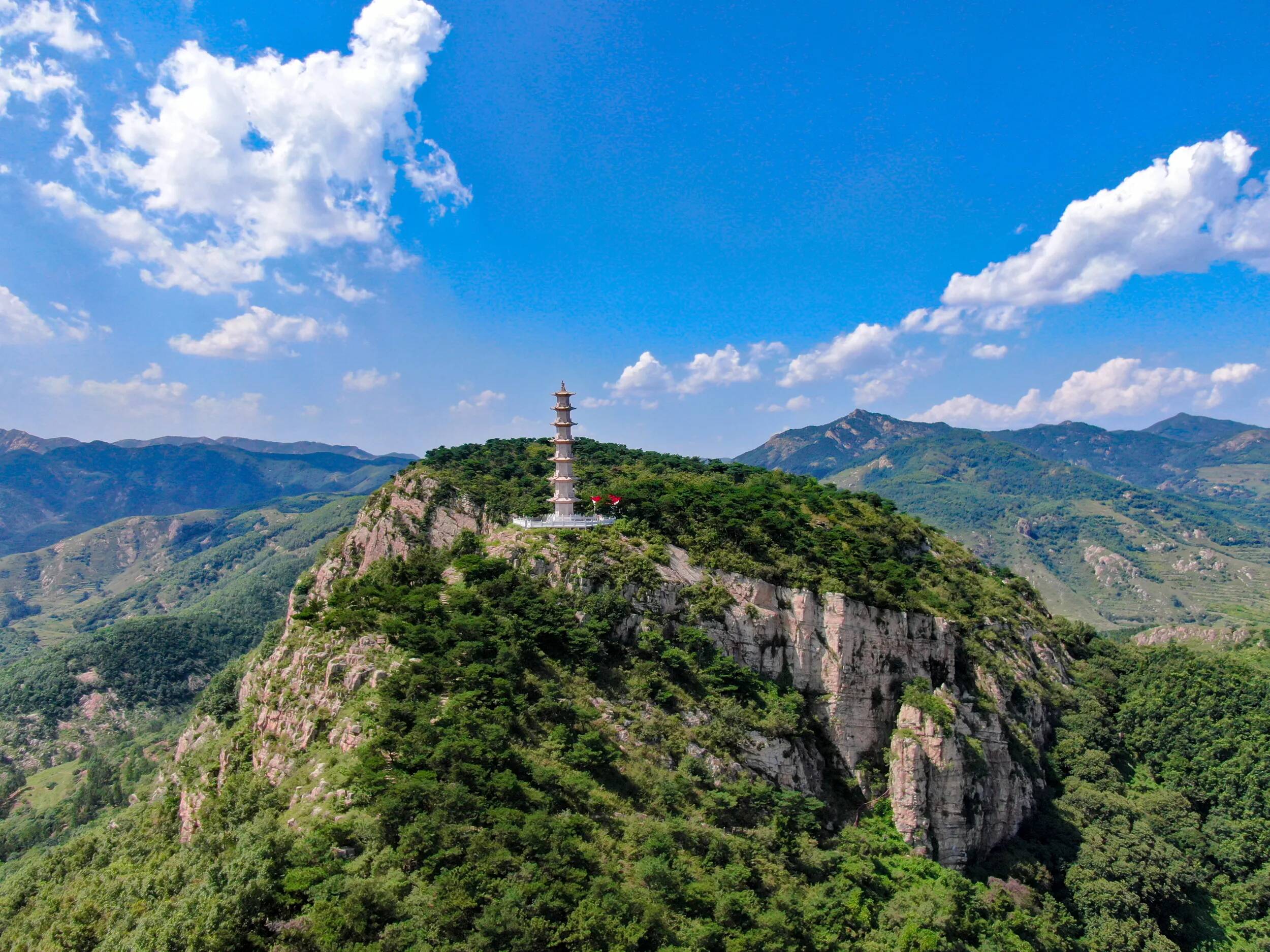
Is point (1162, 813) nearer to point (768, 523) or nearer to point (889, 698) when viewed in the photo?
point (889, 698)

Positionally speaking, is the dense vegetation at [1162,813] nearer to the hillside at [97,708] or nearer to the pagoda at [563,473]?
the pagoda at [563,473]

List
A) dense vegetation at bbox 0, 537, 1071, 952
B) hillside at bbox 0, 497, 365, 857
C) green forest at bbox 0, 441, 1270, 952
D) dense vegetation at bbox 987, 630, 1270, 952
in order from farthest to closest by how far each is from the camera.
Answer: hillside at bbox 0, 497, 365, 857 < dense vegetation at bbox 987, 630, 1270, 952 < green forest at bbox 0, 441, 1270, 952 < dense vegetation at bbox 0, 537, 1071, 952

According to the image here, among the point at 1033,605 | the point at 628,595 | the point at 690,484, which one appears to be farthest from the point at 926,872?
the point at 1033,605

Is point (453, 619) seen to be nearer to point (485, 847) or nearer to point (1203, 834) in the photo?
point (485, 847)

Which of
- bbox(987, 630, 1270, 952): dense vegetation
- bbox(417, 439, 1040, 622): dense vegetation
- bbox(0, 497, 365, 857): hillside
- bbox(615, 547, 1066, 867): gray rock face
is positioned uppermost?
bbox(417, 439, 1040, 622): dense vegetation

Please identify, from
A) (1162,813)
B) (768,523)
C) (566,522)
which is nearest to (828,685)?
(768,523)

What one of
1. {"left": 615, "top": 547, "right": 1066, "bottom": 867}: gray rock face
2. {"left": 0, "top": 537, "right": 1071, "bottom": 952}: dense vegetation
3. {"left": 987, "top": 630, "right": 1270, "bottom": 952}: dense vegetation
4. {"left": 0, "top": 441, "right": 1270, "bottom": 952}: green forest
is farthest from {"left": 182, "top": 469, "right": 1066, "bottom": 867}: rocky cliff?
{"left": 987, "top": 630, "right": 1270, "bottom": 952}: dense vegetation

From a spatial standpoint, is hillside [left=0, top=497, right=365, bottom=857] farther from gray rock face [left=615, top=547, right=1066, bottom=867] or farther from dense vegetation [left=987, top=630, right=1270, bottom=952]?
dense vegetation [left=987, top=630, right=1270, bottom=952]
